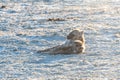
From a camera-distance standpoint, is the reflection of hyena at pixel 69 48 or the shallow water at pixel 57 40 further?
the reflection of hyena at pixel 69 48

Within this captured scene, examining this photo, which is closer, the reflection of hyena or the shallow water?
the shallow water

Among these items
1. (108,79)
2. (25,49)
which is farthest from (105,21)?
(108,79)

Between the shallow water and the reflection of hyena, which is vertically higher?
the reflection of hyena

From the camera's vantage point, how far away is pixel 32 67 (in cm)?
828

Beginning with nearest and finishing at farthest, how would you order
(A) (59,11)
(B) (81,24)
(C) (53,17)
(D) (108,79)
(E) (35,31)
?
(D) (108,79) < (E) (35,31) < (B) (81,24) < (C) (53,17) < (A) (59,11)

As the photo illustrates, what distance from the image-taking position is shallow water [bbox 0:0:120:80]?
7.95 metres

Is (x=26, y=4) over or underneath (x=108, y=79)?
underneath

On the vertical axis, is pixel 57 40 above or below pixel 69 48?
below

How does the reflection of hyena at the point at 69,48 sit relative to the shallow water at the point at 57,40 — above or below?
above

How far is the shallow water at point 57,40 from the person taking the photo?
795cm

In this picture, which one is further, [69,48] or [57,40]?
[57,40]

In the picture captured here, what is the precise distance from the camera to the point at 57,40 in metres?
11.0

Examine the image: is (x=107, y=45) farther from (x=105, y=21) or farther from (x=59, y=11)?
(x=59, y=11)

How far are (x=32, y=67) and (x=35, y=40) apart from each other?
2676mm
